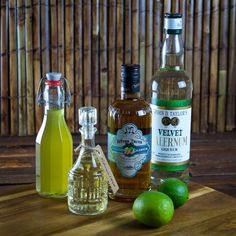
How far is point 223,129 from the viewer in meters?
2.96

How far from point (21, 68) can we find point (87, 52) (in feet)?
0.99

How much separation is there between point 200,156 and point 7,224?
5.00 feet

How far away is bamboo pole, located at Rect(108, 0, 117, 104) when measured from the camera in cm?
276

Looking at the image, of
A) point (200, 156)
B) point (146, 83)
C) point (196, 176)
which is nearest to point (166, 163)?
point (196, 176)

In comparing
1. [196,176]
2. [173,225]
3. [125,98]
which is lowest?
[196,176]

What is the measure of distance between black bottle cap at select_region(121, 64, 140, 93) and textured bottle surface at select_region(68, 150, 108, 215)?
0.44 feet

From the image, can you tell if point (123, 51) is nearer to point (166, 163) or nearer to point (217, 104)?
point (217, 104)

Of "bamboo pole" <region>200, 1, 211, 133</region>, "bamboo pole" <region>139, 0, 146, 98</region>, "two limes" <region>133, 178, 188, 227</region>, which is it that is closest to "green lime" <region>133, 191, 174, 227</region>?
"two limes" <region>133, 178, 188, 227</region>

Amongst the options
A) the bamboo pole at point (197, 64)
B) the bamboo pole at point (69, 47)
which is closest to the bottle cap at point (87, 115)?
the bamboo pole at point (69, 47)

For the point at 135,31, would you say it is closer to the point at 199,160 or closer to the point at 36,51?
the point at 36,51

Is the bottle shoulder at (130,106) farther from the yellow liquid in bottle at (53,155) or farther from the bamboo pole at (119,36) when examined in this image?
the bamboo pole at (119,36)

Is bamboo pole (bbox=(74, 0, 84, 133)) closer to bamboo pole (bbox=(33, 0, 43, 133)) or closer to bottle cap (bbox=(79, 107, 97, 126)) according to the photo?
bamboo pole (bbox=(33, 0, 43, 133))

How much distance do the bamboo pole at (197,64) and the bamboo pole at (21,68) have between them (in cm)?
78

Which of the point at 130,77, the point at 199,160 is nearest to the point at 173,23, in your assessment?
the point at 130,77
